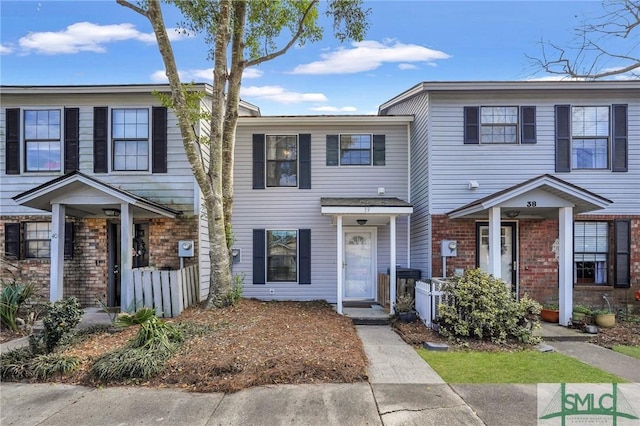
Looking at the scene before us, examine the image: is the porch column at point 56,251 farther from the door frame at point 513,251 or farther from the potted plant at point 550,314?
the potted plant at point 550,314

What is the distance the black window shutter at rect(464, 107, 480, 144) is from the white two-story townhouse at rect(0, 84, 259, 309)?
250 inches

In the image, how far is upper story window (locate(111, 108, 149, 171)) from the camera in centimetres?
913

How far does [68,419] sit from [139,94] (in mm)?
7385

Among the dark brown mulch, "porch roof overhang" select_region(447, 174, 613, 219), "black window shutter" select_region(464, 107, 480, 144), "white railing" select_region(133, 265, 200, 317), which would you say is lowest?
the dark brown mulch

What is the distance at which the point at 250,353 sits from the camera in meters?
5.16

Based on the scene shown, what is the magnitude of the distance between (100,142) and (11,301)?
3956 mm

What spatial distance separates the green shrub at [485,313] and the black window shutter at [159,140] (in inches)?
278

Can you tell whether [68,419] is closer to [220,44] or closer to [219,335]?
[219,335]

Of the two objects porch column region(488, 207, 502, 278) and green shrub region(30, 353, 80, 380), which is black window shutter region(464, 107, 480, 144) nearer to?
porch column region(488, 207, 502, 278)

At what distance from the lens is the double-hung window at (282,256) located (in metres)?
10.1

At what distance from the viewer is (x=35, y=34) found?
376 inches

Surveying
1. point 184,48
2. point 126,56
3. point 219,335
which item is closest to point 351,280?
point 219,335

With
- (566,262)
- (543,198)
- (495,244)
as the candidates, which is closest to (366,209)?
(495,244)

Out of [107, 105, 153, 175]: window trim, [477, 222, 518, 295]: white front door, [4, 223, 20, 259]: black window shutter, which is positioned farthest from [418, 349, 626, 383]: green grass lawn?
[4, 223, 20, 259]: black window shutter
